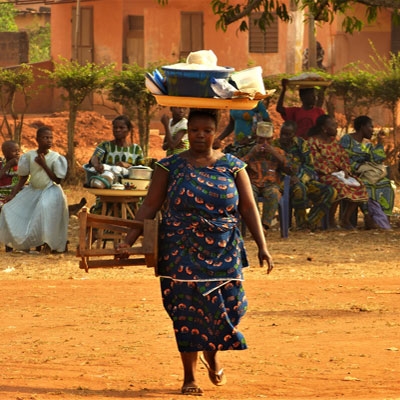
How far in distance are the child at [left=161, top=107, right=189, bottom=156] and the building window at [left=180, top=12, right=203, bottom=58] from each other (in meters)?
17.2

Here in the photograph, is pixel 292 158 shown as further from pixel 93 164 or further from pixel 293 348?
pixel 293 348

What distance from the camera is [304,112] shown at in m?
15.7

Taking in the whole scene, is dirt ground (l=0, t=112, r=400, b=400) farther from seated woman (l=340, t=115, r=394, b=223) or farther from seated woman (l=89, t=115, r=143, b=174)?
seated woman (l=340, t=115, r=394, b=223)

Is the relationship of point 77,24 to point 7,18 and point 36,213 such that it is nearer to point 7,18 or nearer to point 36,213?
point 7,18

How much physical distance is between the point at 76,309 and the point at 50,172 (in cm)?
370

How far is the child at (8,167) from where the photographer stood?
1336 centimetres

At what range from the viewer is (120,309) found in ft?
31.0

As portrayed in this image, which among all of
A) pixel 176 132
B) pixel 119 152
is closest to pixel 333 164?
pixel 176 132

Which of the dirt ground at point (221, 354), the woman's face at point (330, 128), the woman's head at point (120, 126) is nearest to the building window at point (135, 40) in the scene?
the woman's face at point (330, 128)

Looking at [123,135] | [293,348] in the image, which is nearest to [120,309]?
[293,348]

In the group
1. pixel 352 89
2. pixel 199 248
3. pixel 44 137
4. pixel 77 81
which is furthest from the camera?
pixel 352 89

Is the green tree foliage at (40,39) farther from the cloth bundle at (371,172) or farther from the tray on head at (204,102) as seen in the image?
the tray on head at (204,102)

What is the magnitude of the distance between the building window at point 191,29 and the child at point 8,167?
17.6 metres

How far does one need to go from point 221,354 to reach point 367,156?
7904 mm
